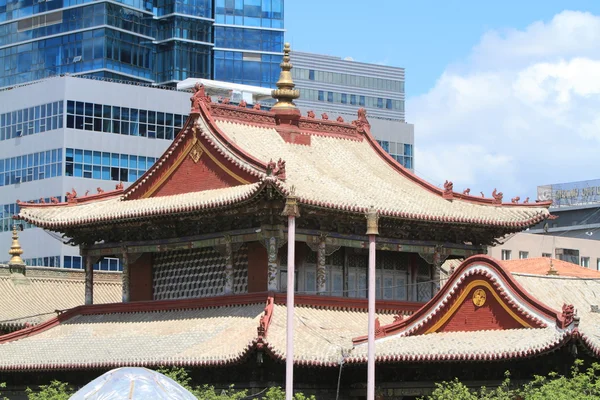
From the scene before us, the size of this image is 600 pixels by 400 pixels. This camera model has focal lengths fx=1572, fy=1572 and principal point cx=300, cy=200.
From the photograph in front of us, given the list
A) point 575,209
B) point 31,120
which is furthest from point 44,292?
point 575,209

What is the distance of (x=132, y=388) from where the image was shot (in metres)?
26.2

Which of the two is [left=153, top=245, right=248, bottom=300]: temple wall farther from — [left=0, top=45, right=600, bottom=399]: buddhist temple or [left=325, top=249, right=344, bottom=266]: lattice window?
[left=325, top=249, right=344, bottom=266]: lattice window

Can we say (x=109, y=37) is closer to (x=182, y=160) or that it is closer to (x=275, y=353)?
(x=182, y=160)

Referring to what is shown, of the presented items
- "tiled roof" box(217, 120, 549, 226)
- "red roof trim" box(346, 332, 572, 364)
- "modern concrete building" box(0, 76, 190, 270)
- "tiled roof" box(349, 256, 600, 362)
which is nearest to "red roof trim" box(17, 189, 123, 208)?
"tiled roof" box(217, 120, 549, 226)

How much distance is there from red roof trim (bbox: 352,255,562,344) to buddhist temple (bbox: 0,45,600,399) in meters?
0.04

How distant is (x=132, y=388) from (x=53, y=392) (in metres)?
25.1

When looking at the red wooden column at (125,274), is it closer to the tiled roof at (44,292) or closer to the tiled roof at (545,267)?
the tiled roof at (44,292)

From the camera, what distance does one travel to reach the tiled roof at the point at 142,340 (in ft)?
160

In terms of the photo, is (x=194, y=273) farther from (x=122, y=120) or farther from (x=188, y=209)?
(x=122, y=120)

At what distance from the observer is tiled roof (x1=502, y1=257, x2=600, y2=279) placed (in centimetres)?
7781

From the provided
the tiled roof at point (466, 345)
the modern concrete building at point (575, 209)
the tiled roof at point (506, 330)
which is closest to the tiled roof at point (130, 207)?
the tiled roof at point (506, 330)

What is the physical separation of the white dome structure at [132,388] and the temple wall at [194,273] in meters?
25.2

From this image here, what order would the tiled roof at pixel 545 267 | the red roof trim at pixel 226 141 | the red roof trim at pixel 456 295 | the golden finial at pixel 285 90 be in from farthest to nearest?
1. the tiled roof at pixel 545 267
2. the golden finial at pixel 285 90
3. the red roof trim at pixel 226 141
4. the red roof trim at pixel 456 295

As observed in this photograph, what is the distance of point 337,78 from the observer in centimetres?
17062
